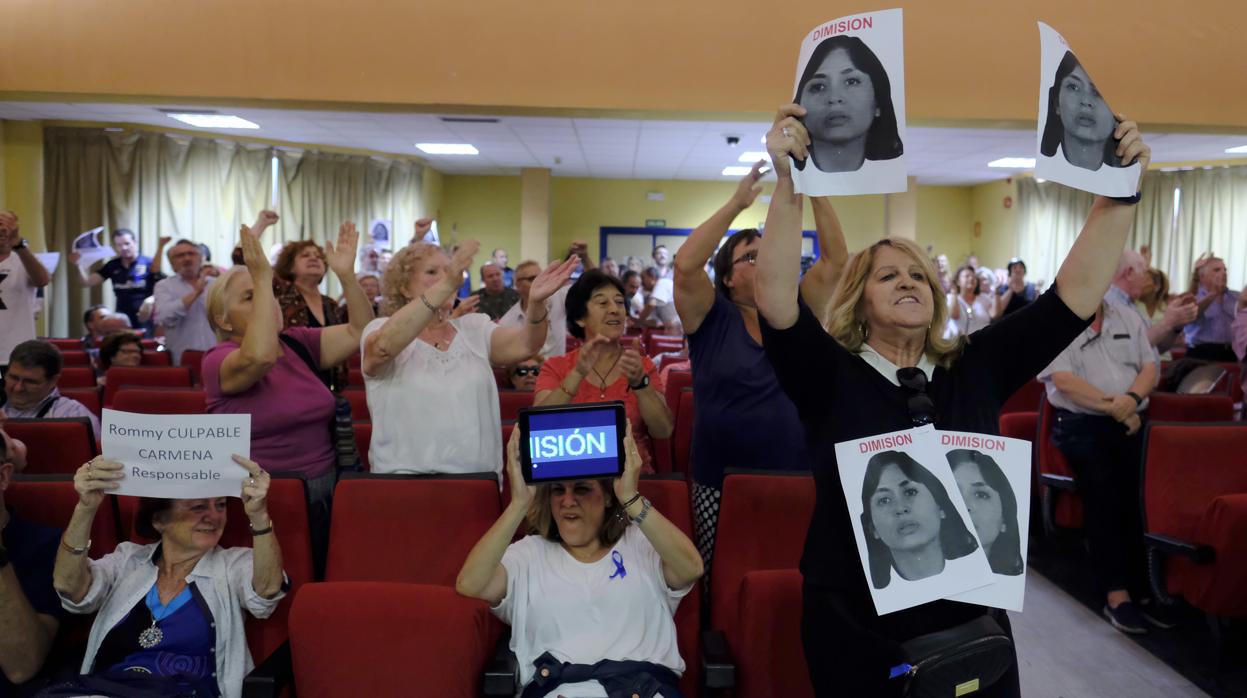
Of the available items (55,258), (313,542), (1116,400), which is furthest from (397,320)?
(55,258)

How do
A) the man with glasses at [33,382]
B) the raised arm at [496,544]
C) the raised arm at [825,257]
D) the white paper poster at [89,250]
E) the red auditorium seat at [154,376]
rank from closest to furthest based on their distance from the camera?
1. the raised arm at [496,544]
2. the raised arm at [825,257]
3. the man with glasses at [33,382]
4. the red auditorium seat at [154,376]
5. the white paper poster at [89,250]

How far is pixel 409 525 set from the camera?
7.57 feet

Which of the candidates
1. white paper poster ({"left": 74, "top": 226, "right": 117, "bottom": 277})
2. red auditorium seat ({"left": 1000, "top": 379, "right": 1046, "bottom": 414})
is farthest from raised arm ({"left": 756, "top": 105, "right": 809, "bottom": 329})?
white paper poster ({"left": 74, "top": 226, "right": 117, "bottom": 277})

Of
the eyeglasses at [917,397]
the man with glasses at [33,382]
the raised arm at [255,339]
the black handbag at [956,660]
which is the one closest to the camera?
the black handbag at [956,660]

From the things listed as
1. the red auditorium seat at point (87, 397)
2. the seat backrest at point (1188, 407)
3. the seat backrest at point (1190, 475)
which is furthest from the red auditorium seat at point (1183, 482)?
the red auditorium seat at point (87, 397)

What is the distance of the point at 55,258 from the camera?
21.6ft

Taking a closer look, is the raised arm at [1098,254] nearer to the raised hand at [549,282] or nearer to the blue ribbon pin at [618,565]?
the blue ribbon pin at [618,565]

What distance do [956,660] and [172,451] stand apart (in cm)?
167

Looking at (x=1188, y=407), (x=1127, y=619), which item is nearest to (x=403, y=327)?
(x=1127, y=619)

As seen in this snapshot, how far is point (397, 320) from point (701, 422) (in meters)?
0.93

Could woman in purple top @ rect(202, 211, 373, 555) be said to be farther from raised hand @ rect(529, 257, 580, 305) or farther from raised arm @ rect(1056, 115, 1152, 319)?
raised arm @ rect(1056, 115, 1152, 319)

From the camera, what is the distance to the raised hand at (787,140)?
1438 mm

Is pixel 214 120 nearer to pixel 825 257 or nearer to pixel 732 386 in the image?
pixel 732 386

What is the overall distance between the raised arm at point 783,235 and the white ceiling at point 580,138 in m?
7.42
